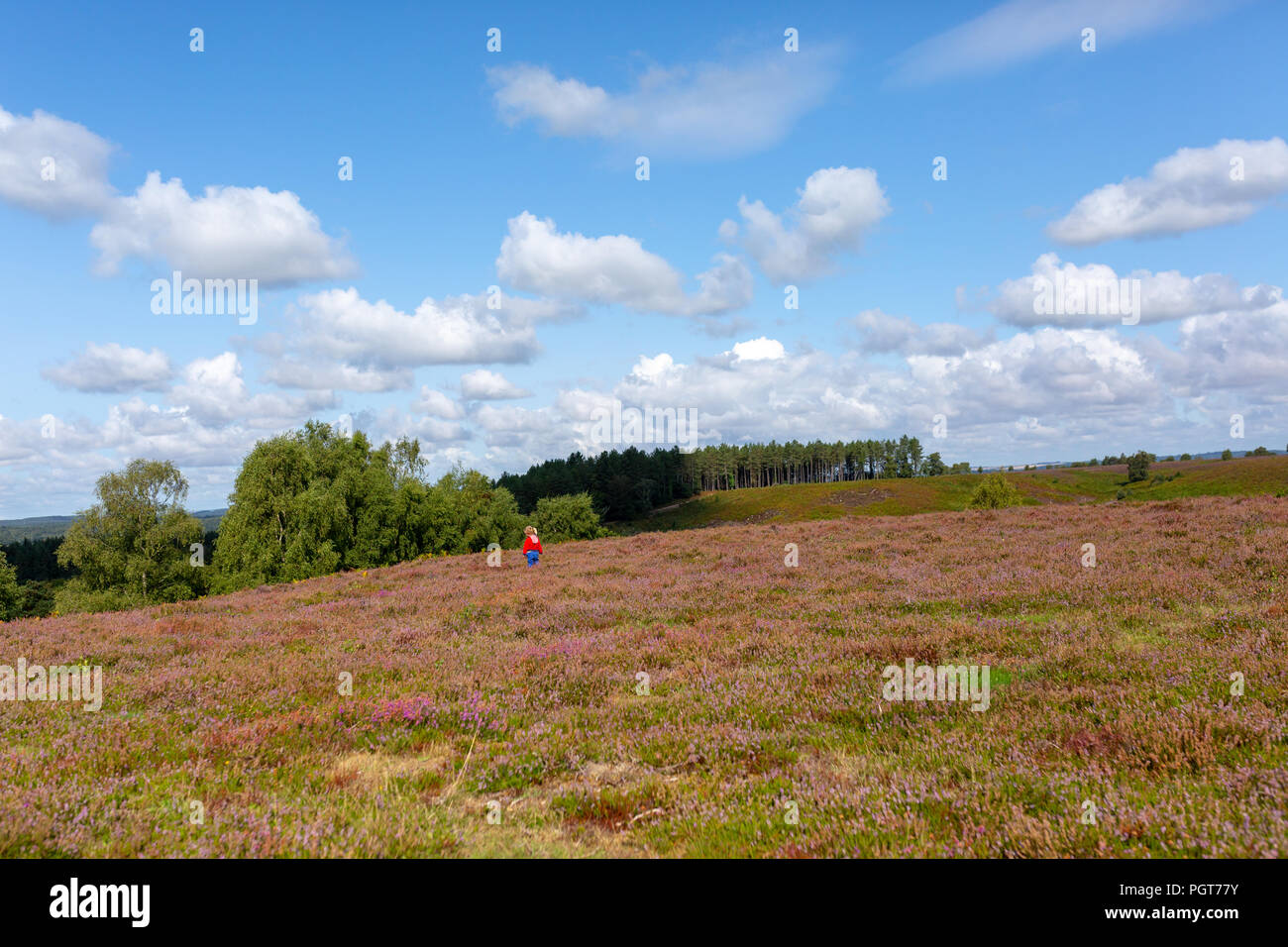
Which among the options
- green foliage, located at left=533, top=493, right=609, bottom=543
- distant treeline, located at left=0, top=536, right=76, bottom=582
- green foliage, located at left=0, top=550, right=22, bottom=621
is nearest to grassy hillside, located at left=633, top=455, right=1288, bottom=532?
green foliage, located at left=533, top=493, right=609, bottom=543

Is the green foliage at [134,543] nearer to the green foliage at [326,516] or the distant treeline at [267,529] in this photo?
the distant treeline at [267,529]

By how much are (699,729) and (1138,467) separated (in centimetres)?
14765

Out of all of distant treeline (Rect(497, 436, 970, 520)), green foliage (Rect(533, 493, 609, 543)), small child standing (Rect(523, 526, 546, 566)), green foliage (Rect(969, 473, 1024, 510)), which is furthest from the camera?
distant treeline (Rect(497, 436, 970, 520))

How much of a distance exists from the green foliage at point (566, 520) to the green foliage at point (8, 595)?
47671 mm

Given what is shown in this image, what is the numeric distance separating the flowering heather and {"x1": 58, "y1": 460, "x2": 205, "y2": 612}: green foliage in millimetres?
49529

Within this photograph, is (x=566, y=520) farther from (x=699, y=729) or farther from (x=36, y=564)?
(x=36, y=564)

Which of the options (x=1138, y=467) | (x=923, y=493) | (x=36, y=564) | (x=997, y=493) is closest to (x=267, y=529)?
(x=997, y=493)

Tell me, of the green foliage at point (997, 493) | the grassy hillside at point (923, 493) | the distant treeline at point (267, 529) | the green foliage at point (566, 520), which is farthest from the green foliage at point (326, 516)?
the green foliage at point (997, 493)

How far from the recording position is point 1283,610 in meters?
9.09

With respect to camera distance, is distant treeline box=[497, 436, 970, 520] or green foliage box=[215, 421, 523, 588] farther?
distant treeline box=[497, 436, 970, 520]

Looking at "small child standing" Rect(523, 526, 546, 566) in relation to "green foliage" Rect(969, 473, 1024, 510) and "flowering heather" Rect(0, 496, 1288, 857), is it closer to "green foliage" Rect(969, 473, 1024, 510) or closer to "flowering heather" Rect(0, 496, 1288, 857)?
"flowering heather" Rect(0, 496, 1288, 857)

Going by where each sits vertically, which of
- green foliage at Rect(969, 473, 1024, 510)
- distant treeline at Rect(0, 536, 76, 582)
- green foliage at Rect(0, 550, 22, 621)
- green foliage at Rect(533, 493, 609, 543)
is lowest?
distant treeline at Rect(0, 536, 76, 582)

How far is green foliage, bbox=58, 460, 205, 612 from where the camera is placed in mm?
54656
